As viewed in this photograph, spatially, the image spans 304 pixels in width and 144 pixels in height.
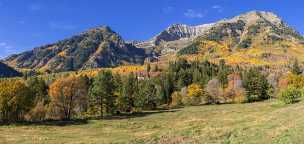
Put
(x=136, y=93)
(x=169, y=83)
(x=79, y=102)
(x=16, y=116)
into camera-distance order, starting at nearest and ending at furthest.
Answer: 1. (x=16, y=116)
2. (x=79, y=102)
3. (x=136, y=93)
4. (x=169, y=83)

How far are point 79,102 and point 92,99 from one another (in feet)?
22.4

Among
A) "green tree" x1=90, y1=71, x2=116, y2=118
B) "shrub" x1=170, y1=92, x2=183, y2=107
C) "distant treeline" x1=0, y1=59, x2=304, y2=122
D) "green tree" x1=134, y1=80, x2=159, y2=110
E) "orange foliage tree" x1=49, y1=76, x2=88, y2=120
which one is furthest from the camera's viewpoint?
"shrub" x1=170, y1=92, x2=183, y2=107

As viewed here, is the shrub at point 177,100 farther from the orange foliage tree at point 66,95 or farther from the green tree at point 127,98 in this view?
the orange foliage tree at point 66,95

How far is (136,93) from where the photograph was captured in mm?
146750

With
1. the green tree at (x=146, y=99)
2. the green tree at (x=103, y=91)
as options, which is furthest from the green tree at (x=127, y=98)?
the green tree at (x=103, y=91)

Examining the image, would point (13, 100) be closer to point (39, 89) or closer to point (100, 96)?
point (100, 96)

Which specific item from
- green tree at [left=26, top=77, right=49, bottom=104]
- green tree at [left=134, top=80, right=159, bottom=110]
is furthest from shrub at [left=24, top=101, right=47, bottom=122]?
green tree at [left=134, top=80, right=159, bottom=110]

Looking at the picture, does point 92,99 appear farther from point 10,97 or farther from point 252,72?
Result: point 252,72

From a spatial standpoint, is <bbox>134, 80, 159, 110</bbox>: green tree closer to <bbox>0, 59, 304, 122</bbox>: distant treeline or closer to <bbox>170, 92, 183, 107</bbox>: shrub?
<bbox>0, 59, 304, 122</bbox>: distant treeline

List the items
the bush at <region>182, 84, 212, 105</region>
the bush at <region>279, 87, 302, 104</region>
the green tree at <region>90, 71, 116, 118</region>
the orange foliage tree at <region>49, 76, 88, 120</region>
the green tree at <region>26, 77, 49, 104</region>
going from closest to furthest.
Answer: the bush at <region>279, 87, 302, 104</region> → the orange foliage tree at <region>49, 76, 88, 120</region> → the green tree at <region>90, 71, 116, 118</region> → the green tree at <region>26, 77, 49, 104</region> → the bush at <region>182, 84, 212, 105</region>

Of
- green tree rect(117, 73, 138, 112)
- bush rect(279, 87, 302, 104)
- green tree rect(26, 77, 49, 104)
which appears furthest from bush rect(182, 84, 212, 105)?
bush rect(279, 87, 302, 104)

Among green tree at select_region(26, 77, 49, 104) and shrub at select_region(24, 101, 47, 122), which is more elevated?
green tree at select_region(26, 77, 49, 104)

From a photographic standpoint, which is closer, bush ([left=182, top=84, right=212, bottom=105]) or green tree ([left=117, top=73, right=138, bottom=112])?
green tree ([left=117, top=73, right=138, bottom=112])

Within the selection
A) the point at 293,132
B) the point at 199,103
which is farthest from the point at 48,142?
the point at 199,103
